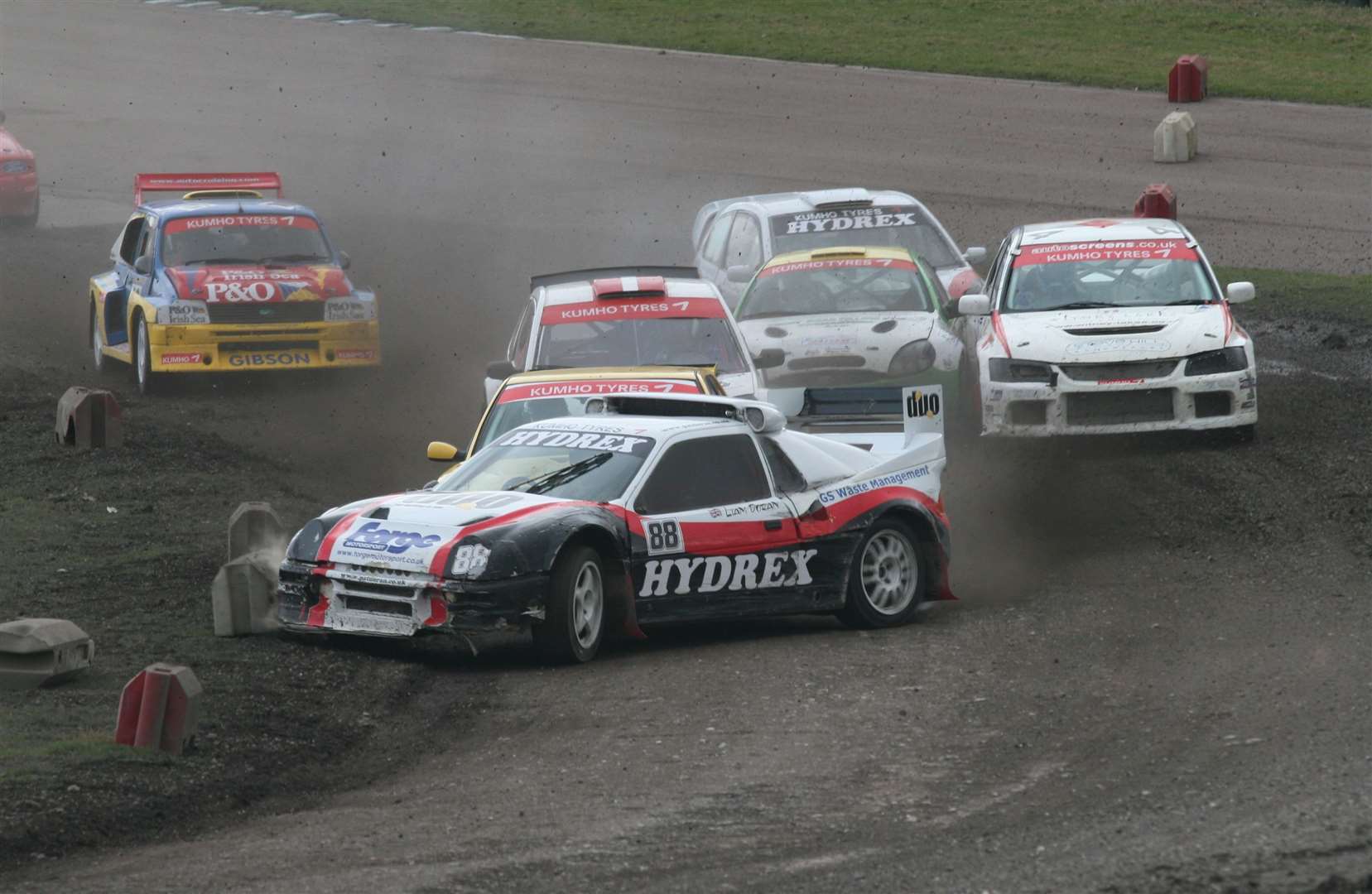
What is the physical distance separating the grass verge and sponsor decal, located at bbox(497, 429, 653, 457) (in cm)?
2202

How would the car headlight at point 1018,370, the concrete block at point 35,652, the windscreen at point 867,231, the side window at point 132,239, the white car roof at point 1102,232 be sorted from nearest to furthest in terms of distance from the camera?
1. the concrete block at point 35,652
2. the car headlight at point 1018,370
3. the white car roof at point 1102,232
4. the windscreen at point 867,231
5. the side window at point 132,239

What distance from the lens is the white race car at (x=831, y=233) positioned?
61.6 ft

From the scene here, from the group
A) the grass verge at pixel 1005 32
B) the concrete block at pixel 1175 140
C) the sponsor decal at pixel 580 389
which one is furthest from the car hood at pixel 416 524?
the grass verge at pixel 1005 32

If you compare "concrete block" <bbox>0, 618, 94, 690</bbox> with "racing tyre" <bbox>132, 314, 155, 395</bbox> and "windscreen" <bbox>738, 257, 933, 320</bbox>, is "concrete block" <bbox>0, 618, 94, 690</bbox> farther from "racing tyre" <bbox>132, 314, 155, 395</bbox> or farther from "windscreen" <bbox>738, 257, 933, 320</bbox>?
"racing tyre" <bbox>132, 314, 155, 395</bbox>

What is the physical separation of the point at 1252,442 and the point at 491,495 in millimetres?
6635

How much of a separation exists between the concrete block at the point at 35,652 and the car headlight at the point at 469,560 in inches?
66.0

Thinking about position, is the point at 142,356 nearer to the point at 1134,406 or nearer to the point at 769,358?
the point at 769,358

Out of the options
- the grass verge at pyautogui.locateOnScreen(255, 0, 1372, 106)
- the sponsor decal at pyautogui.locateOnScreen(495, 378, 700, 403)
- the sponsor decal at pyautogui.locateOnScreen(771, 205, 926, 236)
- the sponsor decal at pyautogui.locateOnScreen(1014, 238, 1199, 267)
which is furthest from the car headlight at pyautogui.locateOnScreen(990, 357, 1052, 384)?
the grass verge at pyautogui.locateOnScreen(255, 0, 1372, 106)

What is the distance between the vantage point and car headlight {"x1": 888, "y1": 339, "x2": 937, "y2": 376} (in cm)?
1598

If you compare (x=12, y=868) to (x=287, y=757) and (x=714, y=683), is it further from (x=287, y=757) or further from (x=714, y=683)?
(x=714, y=683)

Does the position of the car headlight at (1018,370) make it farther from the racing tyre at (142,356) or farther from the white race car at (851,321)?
the racing tyre at (142,356)

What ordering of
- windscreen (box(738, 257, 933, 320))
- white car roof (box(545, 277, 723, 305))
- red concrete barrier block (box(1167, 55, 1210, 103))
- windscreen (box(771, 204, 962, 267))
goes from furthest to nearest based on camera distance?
red concrete barrier block (box(1167, 55, 1210, 103)), windscreen (box(771, 204, 962, 267)), windscreen (box(738, 257, 933, 320)), white car roof (box(545, 277, 723, 305))

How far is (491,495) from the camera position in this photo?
1076cm

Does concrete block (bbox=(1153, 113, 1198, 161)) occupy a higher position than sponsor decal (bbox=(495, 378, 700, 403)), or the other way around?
concrete block (bbox=(1153, 113, 1198, 161))
